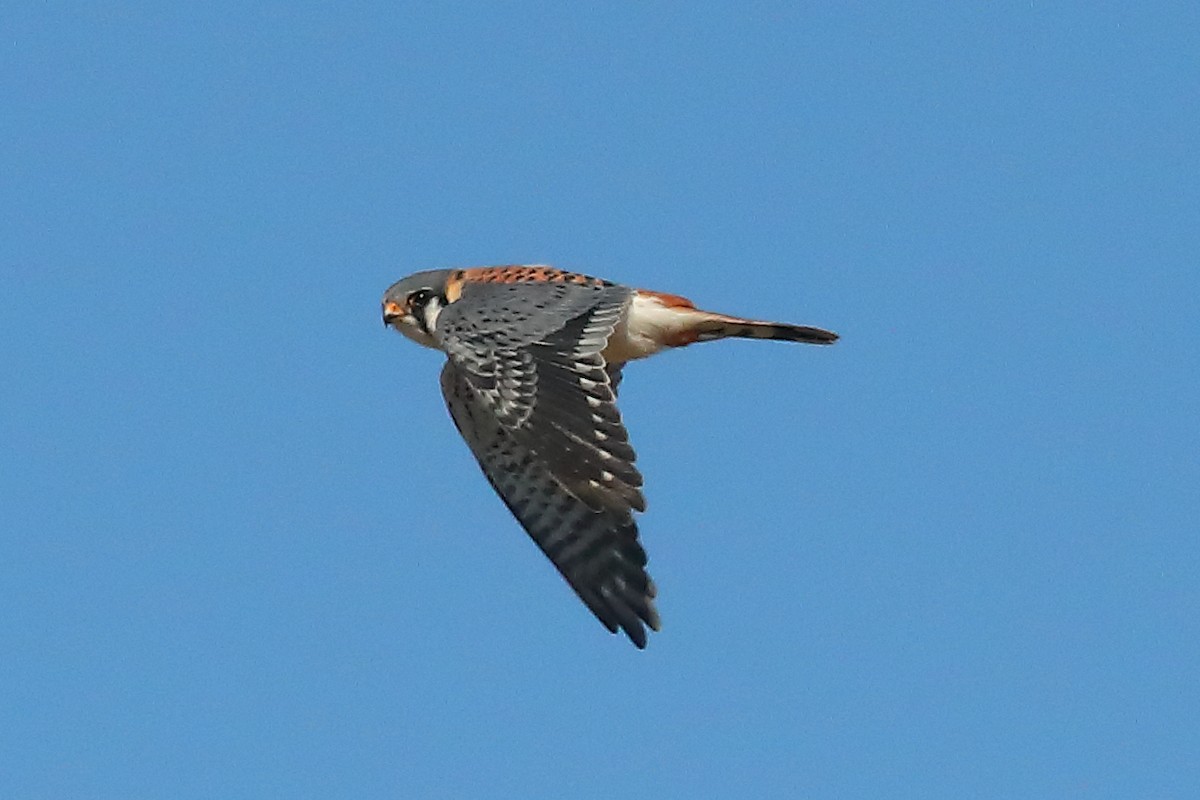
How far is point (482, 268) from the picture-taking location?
13906mm

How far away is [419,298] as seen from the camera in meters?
13.8

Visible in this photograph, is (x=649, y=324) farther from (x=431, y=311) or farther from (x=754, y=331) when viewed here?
(x=431, y=311)

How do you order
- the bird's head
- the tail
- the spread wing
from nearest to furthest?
the spread wing, the tail, the bird's head

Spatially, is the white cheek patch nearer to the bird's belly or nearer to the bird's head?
the bird's head

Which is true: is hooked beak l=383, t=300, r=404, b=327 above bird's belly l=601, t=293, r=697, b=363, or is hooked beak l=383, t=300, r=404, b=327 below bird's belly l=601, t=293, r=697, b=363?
above

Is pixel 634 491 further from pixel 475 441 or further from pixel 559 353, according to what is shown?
pixel 475 441

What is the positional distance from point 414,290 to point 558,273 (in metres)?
0.90

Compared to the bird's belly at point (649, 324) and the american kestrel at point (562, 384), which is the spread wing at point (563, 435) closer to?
the american kestrel at point (562, 384)

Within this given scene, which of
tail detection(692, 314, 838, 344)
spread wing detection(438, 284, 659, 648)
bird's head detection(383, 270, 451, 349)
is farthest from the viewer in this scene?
bird's head detection(383, 270, 451, 349)

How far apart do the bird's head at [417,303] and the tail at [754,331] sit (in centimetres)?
151

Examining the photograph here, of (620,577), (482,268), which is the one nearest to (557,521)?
(620,577)

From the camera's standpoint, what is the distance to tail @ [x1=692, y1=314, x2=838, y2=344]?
1319cm

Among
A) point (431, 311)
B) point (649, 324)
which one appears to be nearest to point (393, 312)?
point (431, 311)

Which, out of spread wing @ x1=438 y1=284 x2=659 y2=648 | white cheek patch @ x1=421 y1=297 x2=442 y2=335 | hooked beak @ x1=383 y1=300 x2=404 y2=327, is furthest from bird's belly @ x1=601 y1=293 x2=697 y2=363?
hooked beak @ x1=383 y1=300 x2=404 y2=327
